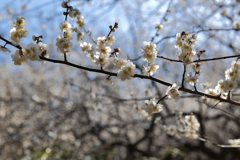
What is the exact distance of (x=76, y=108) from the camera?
19.5 ft

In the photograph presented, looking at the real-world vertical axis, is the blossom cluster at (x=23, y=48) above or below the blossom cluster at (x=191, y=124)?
above

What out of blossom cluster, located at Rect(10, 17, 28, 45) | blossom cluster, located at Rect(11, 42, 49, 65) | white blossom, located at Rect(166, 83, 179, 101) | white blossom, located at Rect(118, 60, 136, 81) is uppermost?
blossom cluster, located at Rect(10, 17, 28, 45)

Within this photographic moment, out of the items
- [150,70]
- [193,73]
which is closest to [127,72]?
[150,70]

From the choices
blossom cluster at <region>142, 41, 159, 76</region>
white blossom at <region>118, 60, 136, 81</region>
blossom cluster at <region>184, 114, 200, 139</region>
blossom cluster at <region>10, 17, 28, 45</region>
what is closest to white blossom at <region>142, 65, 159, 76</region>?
blossom cluster at <region>142, 41, 159, 76</region>

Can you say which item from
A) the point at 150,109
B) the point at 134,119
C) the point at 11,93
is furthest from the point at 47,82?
the point at 150,109

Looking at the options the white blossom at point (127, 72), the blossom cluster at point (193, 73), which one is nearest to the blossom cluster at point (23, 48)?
the white blossom at point (127, 72)

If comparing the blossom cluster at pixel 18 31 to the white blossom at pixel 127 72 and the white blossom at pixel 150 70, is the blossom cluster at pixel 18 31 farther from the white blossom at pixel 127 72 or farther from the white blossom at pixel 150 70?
the white blossom at pixel 150 70

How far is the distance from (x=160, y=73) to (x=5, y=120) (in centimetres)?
486

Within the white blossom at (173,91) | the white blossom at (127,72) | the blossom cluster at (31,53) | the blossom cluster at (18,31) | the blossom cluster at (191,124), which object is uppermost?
the blossom cluster at (18,31)

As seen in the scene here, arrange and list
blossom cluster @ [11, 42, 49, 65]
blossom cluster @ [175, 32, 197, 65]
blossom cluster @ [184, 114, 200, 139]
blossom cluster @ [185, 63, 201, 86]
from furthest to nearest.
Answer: blossom cluster @ [184, 114, 200, 139], blossom cluster @ [185, 63, 201, 86], blossom cluster @ [175, 32, 197, 65], blossom cluster @ [11, 42, 49, 65]

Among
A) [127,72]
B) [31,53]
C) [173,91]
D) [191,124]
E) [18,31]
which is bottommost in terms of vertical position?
[191,124]

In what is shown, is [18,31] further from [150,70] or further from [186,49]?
[186,49]

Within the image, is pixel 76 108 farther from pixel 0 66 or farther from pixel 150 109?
pixel 0 66

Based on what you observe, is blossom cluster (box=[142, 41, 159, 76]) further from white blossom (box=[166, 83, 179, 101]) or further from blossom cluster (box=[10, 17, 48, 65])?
blossom cluster (box=[10, 17, 48, 65])
